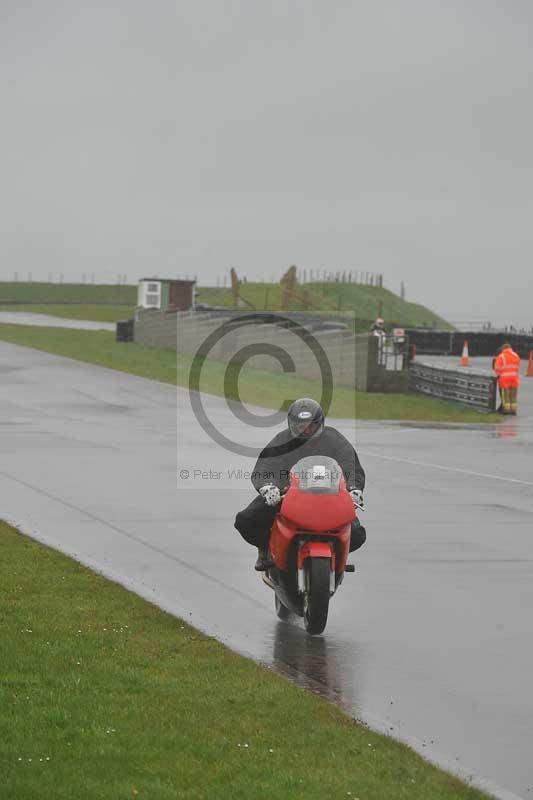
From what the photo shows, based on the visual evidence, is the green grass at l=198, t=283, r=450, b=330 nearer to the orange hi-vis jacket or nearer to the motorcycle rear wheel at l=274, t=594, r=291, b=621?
the orange hi-vis jacket

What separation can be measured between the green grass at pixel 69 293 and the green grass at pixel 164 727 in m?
118

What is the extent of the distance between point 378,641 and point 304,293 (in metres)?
91.0

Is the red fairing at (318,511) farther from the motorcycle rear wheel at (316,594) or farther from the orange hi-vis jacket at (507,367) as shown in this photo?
the orange hi-vis jacket at (507,367)

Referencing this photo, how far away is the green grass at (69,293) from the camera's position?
432 ft

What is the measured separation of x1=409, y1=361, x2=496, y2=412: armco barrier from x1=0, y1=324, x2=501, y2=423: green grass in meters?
0.37

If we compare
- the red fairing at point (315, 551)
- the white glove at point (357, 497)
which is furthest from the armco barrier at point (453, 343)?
the red fairing at point (315, 551)

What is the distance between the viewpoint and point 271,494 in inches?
426

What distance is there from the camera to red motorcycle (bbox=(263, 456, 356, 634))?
1059 cm

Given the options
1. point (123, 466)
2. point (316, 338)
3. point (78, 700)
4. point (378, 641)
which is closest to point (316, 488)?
point (378, 641)

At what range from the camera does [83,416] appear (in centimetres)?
3173

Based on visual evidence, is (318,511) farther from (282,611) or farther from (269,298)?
(269,298)

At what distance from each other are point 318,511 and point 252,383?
31.9 metres

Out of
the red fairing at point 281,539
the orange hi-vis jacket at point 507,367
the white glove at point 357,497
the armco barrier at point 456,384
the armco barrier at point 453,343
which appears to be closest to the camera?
the red fairing at point 281,539

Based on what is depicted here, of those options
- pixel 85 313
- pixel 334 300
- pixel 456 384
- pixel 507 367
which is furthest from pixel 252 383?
pixel 334 300
